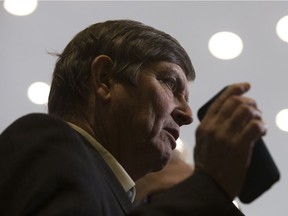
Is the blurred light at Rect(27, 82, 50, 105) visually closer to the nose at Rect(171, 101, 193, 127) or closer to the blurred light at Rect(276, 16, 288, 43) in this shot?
the blurred light at Rect(276, 16, 288, 43)

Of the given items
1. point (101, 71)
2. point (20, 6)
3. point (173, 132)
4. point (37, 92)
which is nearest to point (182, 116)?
point (173, 132)

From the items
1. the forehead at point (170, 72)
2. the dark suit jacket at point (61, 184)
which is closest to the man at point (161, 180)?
the forehead at point (170, 72)

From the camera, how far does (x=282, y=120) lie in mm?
2779

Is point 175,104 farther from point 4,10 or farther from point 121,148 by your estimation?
point 4,10

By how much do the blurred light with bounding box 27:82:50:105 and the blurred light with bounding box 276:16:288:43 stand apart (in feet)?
2.92

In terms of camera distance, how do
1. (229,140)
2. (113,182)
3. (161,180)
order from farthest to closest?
(161,180), (113,182), (229,140)

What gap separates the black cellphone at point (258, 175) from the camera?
29.2 inches

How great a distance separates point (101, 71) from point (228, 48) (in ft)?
Answer: 5.30

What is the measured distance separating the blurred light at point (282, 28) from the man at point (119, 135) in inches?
59.2

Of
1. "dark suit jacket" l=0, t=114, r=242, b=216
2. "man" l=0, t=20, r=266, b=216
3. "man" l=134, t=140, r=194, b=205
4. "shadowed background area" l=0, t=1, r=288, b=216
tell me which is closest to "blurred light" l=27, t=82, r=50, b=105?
"shadowed background area" l=0, t=1, r=288, b=216

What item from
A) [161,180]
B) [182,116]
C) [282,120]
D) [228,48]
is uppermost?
[182,116]

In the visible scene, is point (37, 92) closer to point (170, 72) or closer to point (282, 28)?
point (282, 28)

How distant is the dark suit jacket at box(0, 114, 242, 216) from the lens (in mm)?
705

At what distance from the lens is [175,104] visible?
3.53 feet
